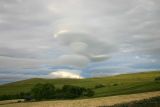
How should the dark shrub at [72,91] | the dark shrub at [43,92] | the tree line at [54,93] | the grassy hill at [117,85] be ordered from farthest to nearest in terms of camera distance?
the dark shrub at [72,91], the grassy hill at [117,85], the dark shrub at [43,92], the tree line at [54,93]

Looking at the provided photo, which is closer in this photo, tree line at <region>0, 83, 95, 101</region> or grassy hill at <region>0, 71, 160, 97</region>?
tree line at <region>0, 83, 95, 101</region>

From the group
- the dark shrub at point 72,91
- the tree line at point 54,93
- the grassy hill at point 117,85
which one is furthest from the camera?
the dark shrub at point 72,91

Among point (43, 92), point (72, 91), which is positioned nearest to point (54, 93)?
point (43, 92)

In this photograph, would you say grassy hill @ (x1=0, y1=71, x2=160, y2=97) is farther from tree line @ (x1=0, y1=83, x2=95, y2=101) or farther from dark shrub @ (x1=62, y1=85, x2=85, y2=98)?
dark shrub @ (x1=62, y1=85, x2=85, y2=98)

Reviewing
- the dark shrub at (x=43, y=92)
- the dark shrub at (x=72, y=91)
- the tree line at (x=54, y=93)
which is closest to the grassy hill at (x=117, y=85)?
the tree line at (x=54, y=93)

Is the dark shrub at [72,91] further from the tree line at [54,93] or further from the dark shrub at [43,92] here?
the dark shrub at [43,92]

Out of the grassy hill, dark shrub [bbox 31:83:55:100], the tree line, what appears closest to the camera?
the tree line

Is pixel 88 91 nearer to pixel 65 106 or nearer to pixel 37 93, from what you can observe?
pixel 37 93

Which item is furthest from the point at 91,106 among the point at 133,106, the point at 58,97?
the point at 58,97

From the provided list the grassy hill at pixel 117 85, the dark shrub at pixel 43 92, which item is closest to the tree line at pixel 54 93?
the dark shrub at pixel 43 92

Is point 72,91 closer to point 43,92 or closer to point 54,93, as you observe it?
point 54,93

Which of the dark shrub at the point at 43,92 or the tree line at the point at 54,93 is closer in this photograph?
the tree line at the point at 54,93

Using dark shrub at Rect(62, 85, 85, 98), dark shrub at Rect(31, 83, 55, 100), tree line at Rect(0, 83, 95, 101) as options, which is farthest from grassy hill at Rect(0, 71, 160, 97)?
dark shrub at Rect(31, 83, 55, 100)

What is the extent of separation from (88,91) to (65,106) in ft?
110
